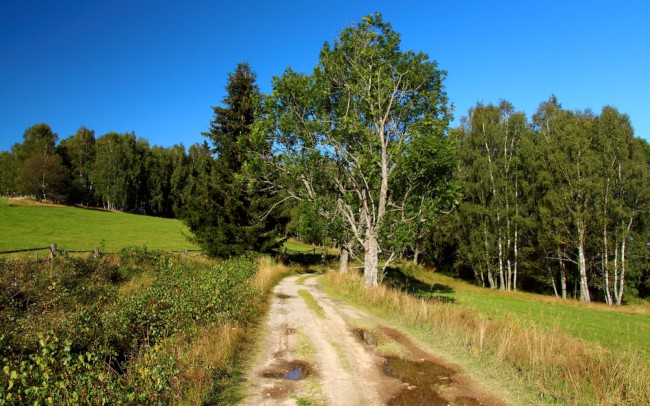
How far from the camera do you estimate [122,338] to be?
10188mm

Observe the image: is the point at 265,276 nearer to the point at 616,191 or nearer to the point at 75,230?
the point at 616,191

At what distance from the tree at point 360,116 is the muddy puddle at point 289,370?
11010 millimetres

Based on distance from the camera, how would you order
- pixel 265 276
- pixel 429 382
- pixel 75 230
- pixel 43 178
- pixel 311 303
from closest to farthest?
pixel 429 382 → pixel 311 303 → pixel 265 276 → pixel 75 230 → pixel 43 178

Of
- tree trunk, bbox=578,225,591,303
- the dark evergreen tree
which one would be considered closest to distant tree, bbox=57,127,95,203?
the dark evergreen tree

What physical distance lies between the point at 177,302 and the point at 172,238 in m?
44.5

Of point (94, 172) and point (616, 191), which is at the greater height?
point (94, 172)

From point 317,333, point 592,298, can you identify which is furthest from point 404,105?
point 592,298

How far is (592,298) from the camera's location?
3441 centimetres

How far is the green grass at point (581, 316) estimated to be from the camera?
14117mm

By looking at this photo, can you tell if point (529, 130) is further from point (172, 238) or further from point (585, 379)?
point (172, 238)

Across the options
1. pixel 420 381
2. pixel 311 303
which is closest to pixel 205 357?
pixel 420 381

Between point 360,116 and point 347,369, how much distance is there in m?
16.2

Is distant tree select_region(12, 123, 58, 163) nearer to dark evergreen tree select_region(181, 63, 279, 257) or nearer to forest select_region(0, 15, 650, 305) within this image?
forest select_region(0, 15, 650, 305)

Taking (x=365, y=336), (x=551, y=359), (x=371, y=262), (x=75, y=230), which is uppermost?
(x=75, y=230)
